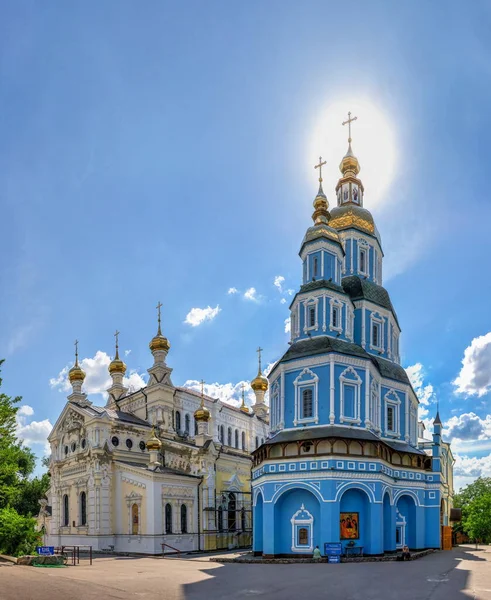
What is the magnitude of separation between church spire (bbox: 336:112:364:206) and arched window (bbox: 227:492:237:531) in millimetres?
21394

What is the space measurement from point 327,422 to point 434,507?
9121mm

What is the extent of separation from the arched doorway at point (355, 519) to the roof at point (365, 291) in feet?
41.3

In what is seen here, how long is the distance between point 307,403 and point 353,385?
2474mm

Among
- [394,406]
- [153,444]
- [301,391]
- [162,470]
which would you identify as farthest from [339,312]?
[162,470]

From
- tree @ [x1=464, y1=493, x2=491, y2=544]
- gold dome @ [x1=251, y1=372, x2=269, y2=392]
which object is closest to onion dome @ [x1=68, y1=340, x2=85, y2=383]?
gold dome @ [x1=251, y1=372, x2=269, y2=392]

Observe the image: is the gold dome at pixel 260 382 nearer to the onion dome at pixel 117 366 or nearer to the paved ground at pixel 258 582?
the onion dome at pixel 117 366

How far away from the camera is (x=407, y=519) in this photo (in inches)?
1275

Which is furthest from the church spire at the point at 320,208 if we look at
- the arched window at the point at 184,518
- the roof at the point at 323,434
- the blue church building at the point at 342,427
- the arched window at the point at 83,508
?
the arched window at the point at 83,508

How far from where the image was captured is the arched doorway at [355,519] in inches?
1054

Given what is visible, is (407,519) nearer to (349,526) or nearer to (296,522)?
(349,526)

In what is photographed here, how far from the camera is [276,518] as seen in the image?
27703 millimetres

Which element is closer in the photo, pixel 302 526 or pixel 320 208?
pixel 302 526

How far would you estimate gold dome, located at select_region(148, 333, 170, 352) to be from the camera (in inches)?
1656

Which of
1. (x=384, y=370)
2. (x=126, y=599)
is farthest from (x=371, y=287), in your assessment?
(x=126, y=599)
